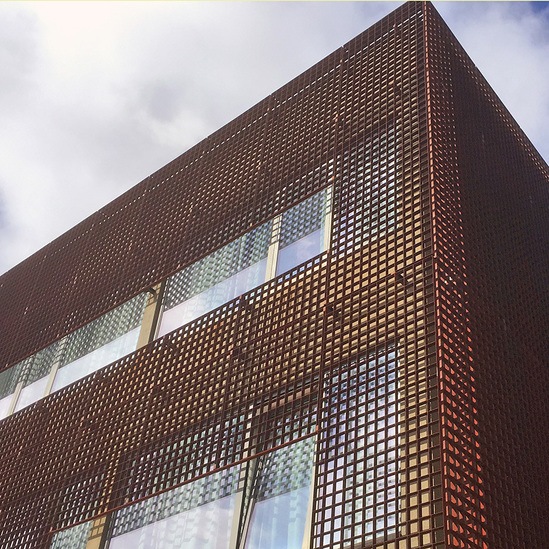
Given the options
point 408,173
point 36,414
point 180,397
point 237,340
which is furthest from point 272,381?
point 36,414

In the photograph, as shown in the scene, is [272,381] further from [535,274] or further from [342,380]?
[535,274]

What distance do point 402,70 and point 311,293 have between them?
11.0 feet

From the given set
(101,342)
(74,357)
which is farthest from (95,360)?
(74,357)

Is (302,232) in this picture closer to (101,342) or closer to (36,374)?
(101,342)

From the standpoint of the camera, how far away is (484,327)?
716 centimetres

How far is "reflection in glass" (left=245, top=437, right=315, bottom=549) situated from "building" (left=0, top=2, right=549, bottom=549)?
22 mm

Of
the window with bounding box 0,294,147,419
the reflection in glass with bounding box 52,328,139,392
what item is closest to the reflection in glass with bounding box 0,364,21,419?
the window with bounding box 0,294,147,419

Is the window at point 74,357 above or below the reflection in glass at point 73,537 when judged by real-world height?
above

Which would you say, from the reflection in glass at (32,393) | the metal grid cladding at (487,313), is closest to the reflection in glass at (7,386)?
the reflection in glass at (32,393)

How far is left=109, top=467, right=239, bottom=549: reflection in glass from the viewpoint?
7.16 meters

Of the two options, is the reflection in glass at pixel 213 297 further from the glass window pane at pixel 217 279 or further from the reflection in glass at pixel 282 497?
the reflection in glass at pixel 282 497

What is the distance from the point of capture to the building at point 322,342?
6.16m

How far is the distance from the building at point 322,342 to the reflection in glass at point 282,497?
2cm

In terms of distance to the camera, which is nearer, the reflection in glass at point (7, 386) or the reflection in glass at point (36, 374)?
the reflection in glass at point (36, 374)
